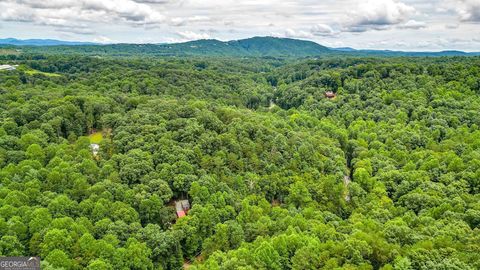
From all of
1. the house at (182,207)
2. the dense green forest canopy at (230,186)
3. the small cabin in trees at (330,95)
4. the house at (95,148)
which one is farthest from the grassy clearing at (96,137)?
the small cabin in trees at (330,95)

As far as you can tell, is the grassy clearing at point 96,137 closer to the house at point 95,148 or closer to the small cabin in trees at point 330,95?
the house at point 95,148

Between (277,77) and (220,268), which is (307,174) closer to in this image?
(220,268)

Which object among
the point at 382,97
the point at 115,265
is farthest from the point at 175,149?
the point at 382,97

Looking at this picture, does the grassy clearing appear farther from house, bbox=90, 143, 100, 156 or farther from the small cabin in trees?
the small cabin in trees

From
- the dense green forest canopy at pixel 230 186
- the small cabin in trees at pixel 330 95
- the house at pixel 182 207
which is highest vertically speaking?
the small cabin in trees at pixel 330 95

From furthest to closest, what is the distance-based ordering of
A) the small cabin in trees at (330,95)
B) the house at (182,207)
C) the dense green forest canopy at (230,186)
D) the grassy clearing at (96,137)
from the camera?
the small cabin in trees at (330,95) → the grassy clearing at (96,137) → the house at (182,207) → the dense green forest canopy at (230,186)

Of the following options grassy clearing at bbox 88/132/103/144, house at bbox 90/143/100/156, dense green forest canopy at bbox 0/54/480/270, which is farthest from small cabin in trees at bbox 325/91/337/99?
house at bbox 90/143/100/156
